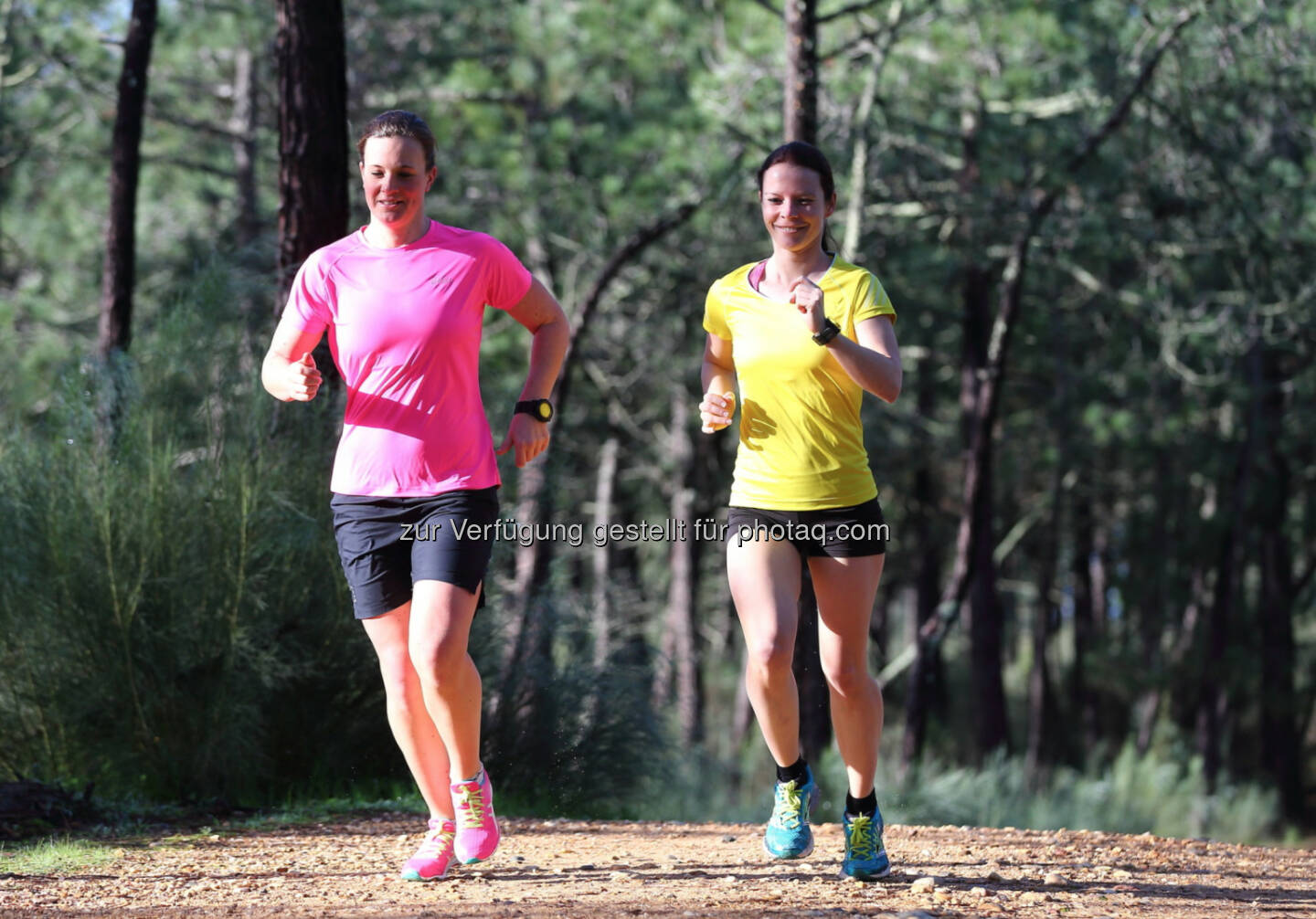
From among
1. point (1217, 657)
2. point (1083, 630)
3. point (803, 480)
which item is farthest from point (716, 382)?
point (1083, 630)

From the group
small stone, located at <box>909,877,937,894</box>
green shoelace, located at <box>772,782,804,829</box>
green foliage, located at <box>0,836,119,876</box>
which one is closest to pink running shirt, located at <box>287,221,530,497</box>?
green shoelace, located at <box>772,782,804,829</box>

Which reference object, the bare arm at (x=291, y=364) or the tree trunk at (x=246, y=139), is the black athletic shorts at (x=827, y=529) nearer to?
the bare arm at (x=291, y=364)

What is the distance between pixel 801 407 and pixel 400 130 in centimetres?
149

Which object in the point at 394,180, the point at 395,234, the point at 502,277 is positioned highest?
the point at 394,180

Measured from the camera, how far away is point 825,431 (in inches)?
172

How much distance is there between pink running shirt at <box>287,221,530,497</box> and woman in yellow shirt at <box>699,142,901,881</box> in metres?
0.76

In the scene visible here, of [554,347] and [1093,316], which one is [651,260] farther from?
[554,347]

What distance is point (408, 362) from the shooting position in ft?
13.9

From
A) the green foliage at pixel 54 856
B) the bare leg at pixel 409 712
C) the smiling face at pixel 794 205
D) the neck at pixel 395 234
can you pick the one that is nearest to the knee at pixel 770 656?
the bare leg at pixel 409 712

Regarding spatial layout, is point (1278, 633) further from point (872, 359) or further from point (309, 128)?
point (872, 359)

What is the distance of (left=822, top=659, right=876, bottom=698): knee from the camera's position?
4.44 metres

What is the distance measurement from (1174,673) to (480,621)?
67.6 feet

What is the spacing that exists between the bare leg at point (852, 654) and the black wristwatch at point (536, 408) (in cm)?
95

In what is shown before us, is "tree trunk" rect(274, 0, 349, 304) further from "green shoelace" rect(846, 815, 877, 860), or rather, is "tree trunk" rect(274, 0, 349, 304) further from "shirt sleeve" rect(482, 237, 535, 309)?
"green shoelace" rect(846, 815, 877, 860)
